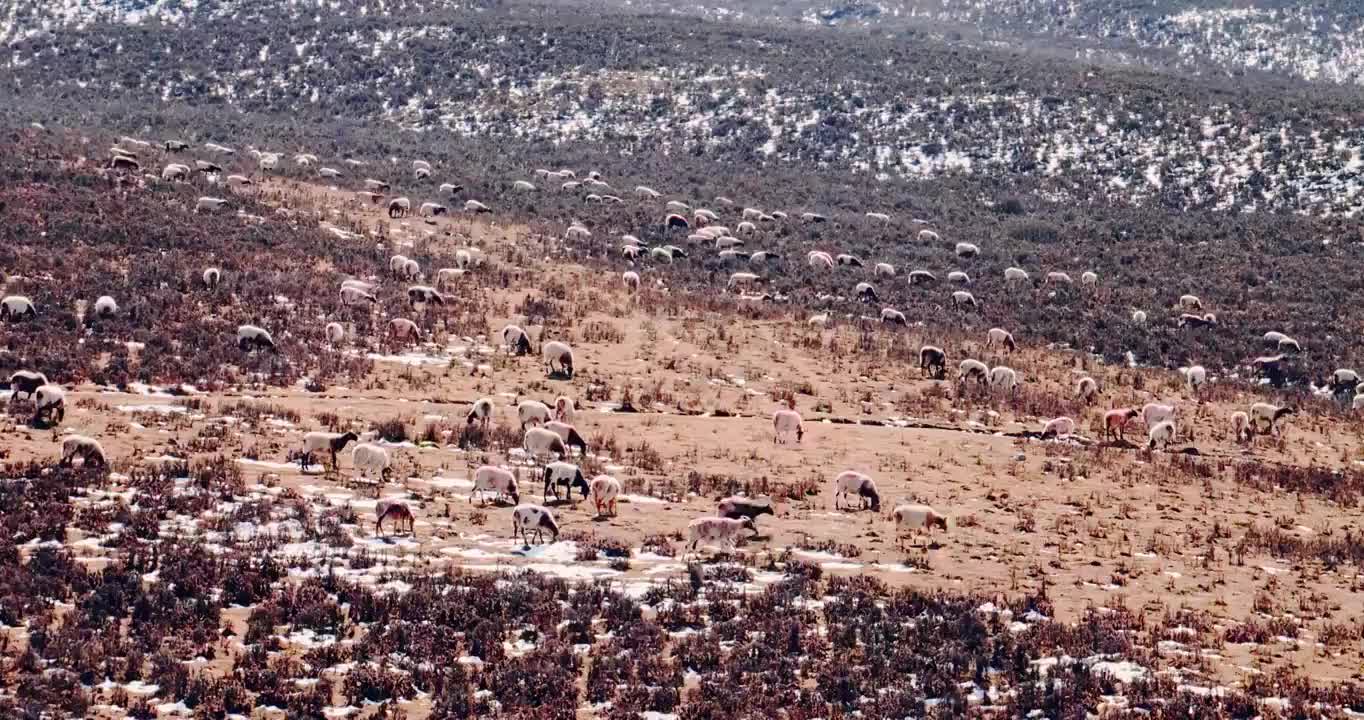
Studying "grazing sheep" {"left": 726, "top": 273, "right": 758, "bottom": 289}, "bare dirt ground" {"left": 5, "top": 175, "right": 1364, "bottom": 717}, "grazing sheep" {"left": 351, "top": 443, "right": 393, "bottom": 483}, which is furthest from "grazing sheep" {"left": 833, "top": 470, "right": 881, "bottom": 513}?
"grazing sheep" {"left": 726, "top": 273, "right": 758, "bottom": 289}

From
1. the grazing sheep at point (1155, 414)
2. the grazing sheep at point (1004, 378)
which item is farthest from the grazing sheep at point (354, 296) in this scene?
the grazing sheep at point (1155, 414)

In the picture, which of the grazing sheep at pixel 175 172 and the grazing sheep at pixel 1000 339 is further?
the grazing sheep at pixel 175 172

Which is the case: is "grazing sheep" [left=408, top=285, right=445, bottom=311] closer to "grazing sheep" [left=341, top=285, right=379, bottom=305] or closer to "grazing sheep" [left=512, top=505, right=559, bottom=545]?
"grazing sheep" [left=341, top=285, right=379, bottom=305]

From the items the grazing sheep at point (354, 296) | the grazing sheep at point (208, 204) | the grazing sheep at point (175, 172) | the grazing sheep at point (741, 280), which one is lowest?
the grazing sheep at point (741, 280)

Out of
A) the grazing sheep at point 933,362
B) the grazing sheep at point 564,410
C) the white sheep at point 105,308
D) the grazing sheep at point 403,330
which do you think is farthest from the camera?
the grazing sheep at point 933,362

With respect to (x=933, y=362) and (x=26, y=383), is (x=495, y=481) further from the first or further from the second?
(x=933, y=362)

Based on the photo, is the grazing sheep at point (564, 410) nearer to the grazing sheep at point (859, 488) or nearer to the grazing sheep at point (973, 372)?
the grazing sheep at point (859, 488)

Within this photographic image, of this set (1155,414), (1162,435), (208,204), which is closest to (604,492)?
(1162,435)
